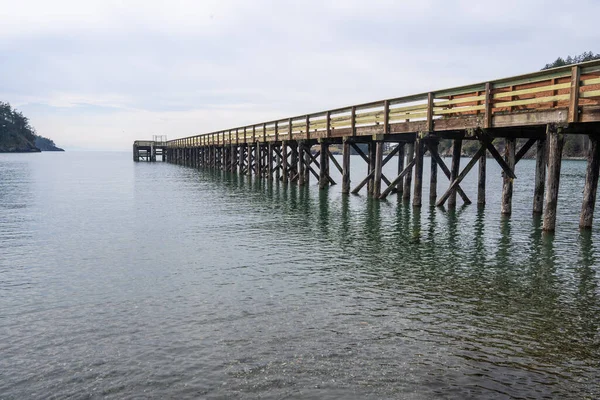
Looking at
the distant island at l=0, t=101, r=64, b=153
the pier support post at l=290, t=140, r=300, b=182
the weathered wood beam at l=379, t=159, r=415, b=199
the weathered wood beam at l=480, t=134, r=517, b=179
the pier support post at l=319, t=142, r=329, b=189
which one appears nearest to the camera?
the weathered wood beam at l=480, t=134, r=517, b=179

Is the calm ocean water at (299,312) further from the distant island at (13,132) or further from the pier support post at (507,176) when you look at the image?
the distant island at (13,132)

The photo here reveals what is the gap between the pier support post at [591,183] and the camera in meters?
13.2

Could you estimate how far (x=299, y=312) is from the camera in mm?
6930

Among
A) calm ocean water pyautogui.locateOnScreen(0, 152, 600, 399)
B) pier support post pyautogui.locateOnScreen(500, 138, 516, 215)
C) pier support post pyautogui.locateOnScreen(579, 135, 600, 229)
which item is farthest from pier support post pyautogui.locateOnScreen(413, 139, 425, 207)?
pier support post pyautogui.locateOnScreen(579, 135, 600, 229)

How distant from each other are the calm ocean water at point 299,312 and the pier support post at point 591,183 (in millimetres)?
649

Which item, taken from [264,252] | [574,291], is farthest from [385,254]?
[574,291]

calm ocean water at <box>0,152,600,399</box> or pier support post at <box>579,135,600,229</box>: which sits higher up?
pier support post at <box>579,135,600,229</box>

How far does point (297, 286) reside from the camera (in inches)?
326

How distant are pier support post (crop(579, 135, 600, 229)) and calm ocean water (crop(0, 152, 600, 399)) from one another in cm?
65

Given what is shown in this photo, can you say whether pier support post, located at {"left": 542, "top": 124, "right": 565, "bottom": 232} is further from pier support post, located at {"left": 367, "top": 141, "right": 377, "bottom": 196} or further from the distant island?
the distant island

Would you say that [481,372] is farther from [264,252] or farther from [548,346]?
[264,252]

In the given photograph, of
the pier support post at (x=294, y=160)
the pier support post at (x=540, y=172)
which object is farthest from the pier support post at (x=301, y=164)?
the pier support post at (x=540, y=172)

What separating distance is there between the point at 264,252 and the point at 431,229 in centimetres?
580

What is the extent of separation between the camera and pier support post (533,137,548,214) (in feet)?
52.8
